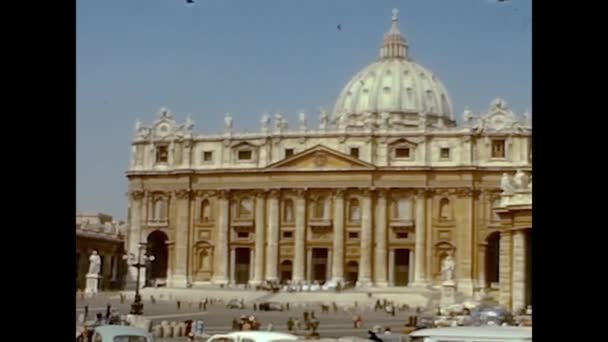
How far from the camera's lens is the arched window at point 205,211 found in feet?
169

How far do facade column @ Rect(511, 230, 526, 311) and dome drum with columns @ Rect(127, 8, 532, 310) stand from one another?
18598 mm

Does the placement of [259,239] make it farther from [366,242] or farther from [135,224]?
[135,224]

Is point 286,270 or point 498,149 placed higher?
point 498,149

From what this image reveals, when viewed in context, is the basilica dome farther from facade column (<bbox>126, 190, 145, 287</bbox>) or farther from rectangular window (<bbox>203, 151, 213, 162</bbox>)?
facade column (<bbox>126, 190, 145, 287</bbox>)

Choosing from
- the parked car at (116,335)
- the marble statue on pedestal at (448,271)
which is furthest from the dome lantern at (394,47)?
the parked car at (116,335)

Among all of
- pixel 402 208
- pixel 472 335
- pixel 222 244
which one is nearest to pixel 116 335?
pixel 472 335

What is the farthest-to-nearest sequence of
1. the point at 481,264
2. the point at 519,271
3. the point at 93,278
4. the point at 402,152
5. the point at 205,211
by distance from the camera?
the point at 205,211
the point at 402,152
the point at 481,264
the point at 93,278
the point at 519,271

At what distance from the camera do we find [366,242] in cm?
4872

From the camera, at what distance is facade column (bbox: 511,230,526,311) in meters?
25.7

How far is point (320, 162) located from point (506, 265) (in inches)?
Result: 902

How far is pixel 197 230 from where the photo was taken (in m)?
51.4

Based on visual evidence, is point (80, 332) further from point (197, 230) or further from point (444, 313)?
point (197, 230)

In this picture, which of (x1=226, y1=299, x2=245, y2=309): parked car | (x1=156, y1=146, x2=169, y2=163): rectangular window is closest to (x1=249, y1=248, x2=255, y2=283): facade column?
(x1=156, y1=146, x2=169, y2=163): rectangular window
